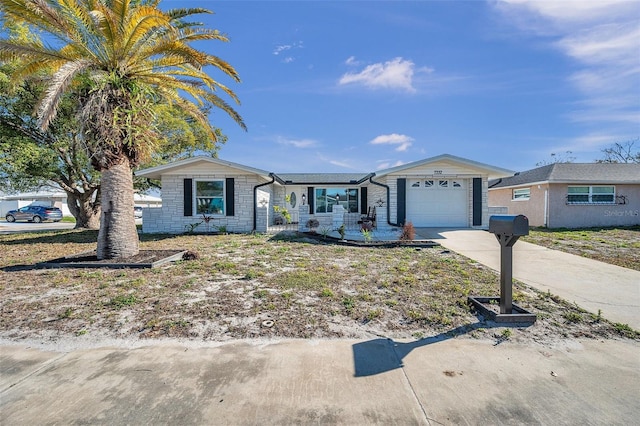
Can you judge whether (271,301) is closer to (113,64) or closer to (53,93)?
(53,93)

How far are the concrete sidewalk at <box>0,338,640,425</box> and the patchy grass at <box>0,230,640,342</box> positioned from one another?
336mm

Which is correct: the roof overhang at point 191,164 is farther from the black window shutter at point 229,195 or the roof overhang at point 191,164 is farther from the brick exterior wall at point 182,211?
the black window shutter at point 229,195

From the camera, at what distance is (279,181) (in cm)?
1619

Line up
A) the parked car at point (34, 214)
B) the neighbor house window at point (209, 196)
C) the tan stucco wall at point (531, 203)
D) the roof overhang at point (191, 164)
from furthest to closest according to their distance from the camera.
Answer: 1. the parked car at point (34, 214)
2. the tan stucco wall at point (531, 203)
3. the neighbor house window at point (209, 196)
4. the roof overhang at point (191, 164)

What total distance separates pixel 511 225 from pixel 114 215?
8.20 metres

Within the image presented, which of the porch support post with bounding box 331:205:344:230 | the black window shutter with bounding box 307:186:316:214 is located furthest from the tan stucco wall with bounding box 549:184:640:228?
the black window shutter with bounding box 307:186:316:214

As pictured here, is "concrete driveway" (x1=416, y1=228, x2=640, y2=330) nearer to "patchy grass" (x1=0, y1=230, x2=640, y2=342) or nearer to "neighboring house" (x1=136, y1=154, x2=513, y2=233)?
"patchy grass" (x1=0, y1=230, x2=640, y2=342)

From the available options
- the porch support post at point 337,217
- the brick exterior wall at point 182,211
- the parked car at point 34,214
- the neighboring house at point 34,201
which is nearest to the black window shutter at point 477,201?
the porch support post at point 337,217

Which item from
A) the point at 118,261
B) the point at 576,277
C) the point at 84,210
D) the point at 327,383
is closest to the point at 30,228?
the point at 84,210

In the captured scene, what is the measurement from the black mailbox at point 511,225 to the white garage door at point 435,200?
36.7 ft

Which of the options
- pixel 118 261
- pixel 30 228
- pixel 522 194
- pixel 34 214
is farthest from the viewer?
pixel 34 214

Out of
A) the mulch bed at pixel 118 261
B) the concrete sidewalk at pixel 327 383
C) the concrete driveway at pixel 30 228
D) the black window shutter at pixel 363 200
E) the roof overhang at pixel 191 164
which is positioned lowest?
the concrete sidewalk at pixel 327 383

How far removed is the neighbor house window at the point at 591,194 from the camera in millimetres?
16500

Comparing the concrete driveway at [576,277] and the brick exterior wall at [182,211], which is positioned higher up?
the brick exterior wall at [182,211]
